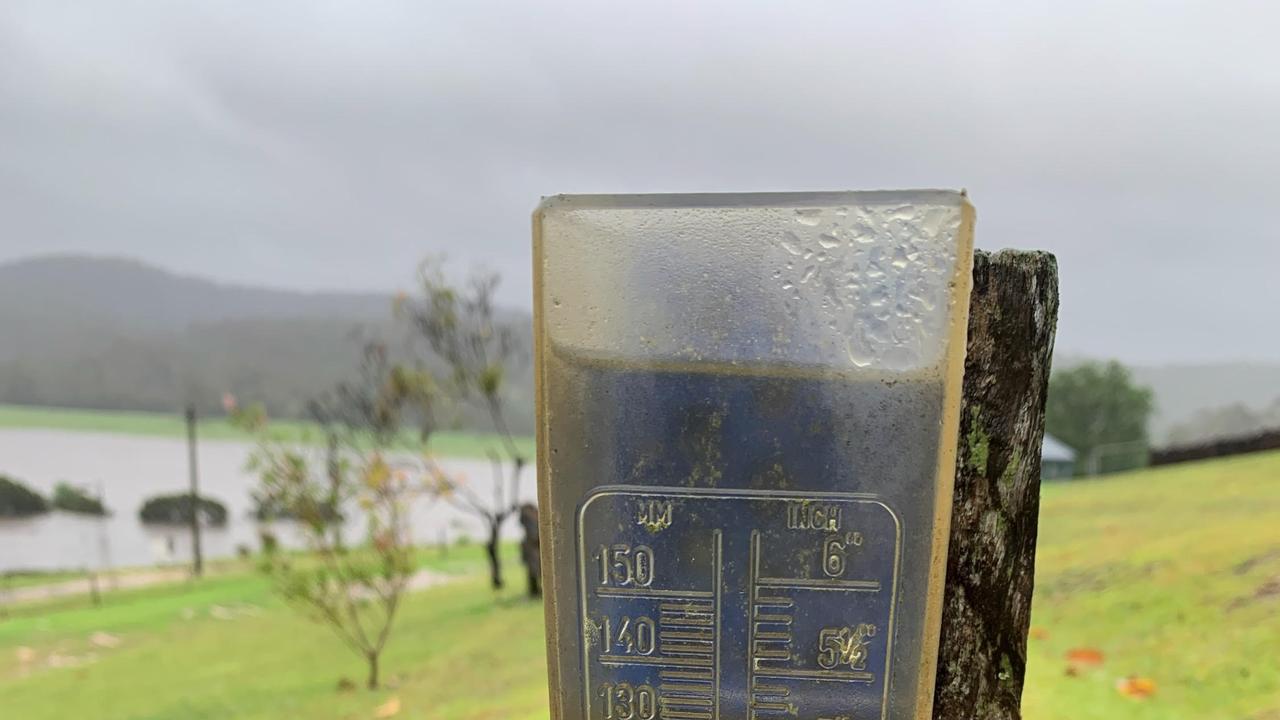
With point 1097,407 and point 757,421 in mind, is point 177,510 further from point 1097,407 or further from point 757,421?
point 1097,407

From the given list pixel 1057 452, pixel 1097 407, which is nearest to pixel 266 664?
pixel 1057 452

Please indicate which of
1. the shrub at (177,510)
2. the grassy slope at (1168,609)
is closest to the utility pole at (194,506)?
the shrub at (177,510)

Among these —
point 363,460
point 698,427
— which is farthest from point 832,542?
point 363,460

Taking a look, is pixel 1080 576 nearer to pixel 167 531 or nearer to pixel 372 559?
pixel 372 559

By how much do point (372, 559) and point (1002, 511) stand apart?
4.71 meters

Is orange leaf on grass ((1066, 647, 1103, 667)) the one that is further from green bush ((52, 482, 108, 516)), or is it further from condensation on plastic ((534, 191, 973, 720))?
green bush ((52, 482, 108, 516))

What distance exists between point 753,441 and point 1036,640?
12.6 ft

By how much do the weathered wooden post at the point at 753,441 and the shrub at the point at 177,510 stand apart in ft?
38.5

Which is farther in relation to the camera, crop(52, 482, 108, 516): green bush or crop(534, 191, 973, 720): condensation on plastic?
crop(52, 482, 108, 516): green bush

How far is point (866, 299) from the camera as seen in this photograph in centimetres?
128

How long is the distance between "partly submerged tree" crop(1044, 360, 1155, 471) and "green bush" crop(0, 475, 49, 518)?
1917cm

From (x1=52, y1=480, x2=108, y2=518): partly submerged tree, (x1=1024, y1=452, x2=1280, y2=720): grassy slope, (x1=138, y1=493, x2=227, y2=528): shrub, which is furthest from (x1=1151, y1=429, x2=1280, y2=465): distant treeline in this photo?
(x1=52, y1=480, x2=108, y2=518): partly submerged tree

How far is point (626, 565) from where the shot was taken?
138cm

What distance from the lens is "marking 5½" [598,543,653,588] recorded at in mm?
1375
